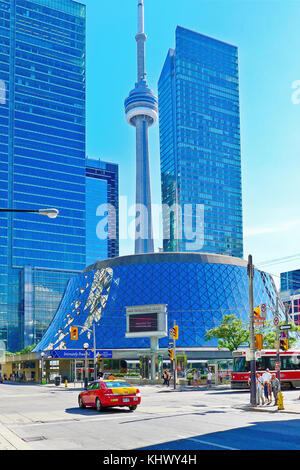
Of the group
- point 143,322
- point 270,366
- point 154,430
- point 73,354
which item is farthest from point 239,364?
point 73,354

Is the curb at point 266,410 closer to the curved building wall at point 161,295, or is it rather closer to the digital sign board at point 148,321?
the digital sign board at point 148,321

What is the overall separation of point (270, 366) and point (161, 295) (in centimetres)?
4576

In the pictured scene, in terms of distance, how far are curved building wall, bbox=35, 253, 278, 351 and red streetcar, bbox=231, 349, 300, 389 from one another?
1493 inches

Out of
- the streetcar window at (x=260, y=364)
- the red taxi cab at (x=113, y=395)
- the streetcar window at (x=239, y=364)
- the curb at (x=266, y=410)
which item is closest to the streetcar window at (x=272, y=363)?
the streetcar window at (x=260, y=364)

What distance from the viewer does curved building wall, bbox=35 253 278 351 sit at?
84.9 metres

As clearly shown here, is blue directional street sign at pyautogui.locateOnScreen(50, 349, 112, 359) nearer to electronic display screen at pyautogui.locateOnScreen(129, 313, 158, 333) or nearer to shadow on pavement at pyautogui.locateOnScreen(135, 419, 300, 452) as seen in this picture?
electronic display screen at pyautogui.locateOnScreen(129, 313, 158, 333)

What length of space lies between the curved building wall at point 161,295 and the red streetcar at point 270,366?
3791 centimetres

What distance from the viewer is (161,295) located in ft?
288

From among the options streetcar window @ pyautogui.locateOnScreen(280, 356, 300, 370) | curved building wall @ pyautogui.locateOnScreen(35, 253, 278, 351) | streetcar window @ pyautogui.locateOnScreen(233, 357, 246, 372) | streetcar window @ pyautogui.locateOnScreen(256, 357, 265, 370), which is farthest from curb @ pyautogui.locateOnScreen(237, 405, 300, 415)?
curved building wall @ pyautogui.locateOnScreen(35, 253, 278, 351)

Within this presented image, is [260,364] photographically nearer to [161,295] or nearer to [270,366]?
[270,366]

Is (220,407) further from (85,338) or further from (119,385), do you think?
(85,338)

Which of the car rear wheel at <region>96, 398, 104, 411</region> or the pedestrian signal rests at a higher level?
the pedestrian signal
